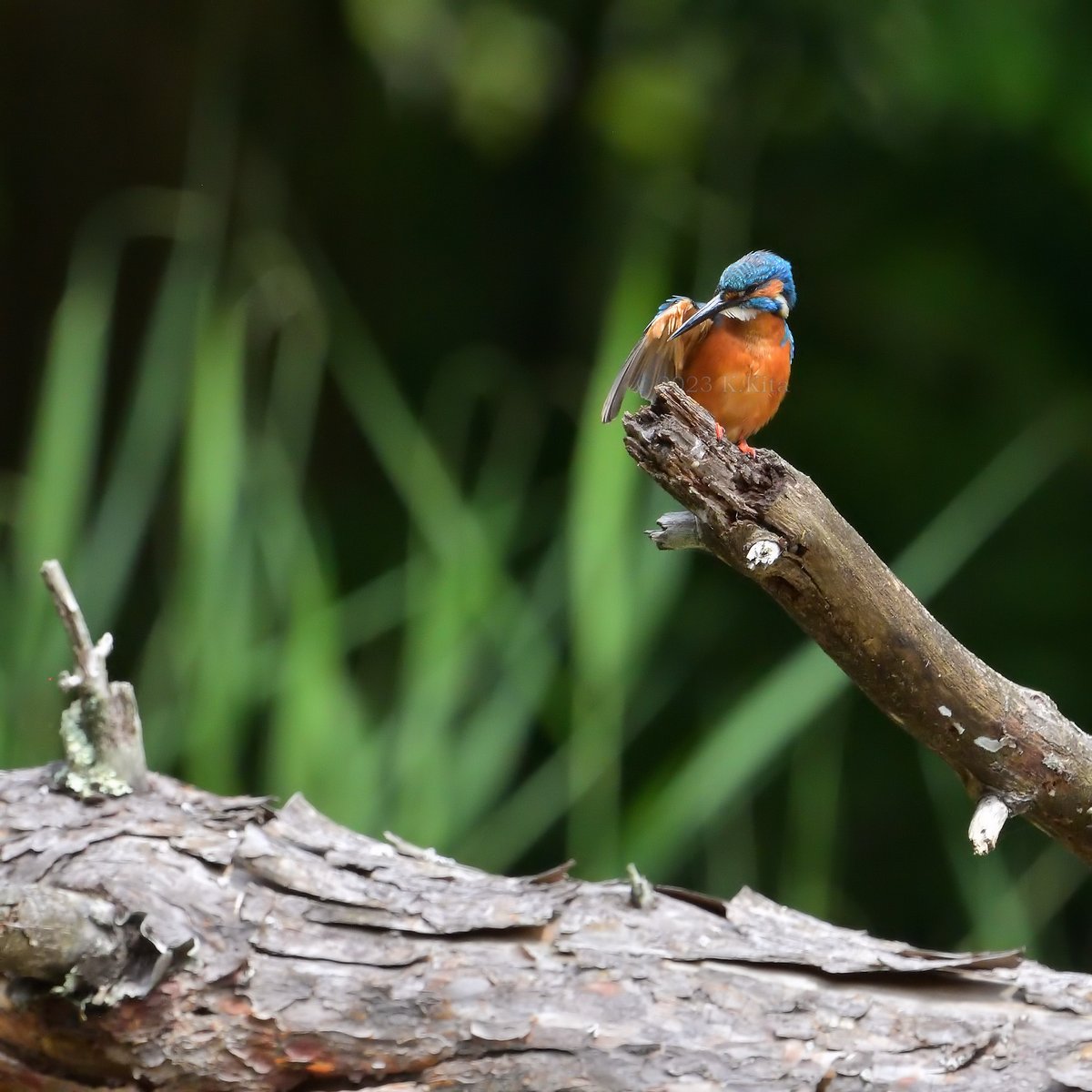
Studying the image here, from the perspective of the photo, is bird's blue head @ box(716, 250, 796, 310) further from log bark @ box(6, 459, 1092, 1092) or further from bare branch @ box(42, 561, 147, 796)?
bare branch @ box(42, 561, 147, 796)

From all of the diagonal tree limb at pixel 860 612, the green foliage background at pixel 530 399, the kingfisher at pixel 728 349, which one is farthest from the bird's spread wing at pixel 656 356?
the diagonal tree limb at pixel 860 612

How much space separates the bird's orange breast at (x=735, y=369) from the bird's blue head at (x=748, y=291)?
0.6 inches

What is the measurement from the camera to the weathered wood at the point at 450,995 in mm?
1226

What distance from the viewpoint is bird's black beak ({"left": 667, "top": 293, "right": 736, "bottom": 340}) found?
1737 millimetres

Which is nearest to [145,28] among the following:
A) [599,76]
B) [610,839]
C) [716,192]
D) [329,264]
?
[329,264]

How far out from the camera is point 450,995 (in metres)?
1.26

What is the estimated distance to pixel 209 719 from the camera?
2.20m

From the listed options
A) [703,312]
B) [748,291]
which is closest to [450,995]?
[703,312]

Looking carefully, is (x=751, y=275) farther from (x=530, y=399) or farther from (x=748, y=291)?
(x=530, y=399)

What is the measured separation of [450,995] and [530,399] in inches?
76.4

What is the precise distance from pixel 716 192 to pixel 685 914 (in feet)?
6.90

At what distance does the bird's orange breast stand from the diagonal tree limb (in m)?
0.71

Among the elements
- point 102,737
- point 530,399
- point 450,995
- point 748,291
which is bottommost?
point 450,995

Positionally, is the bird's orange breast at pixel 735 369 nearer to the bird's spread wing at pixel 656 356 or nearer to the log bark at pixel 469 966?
the bird's spread wing at pixel 656 356
